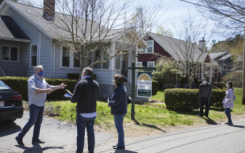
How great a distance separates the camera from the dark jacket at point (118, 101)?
5.50 metres

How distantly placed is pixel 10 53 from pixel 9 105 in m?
11.4

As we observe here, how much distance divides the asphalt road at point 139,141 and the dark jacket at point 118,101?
0.93m

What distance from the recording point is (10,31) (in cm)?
1631

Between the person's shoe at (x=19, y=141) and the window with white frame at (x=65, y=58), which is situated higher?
the window with white frame at (x=65, y=58)

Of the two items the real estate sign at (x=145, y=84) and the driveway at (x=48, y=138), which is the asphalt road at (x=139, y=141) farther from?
the real estate sign at (x=145, y=84)

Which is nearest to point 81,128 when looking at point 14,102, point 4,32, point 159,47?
point 14,102

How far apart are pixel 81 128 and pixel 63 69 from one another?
39.8 feet

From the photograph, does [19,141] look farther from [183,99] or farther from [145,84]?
[183,99]

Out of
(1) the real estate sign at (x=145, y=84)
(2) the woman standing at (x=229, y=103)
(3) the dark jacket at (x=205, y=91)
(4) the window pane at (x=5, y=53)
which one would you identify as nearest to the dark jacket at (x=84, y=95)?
(1) the real estate sign at (x=145, y=84)

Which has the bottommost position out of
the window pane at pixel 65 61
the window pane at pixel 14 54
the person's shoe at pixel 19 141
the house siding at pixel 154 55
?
the person's shoe at pixel 19 141

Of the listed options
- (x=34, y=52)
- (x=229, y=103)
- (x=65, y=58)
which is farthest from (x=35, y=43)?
(x=229, y=103)

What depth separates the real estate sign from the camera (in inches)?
362

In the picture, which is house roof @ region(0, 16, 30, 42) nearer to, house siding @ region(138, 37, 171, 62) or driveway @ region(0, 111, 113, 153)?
driveway @ region(0, 111, 113, 153)

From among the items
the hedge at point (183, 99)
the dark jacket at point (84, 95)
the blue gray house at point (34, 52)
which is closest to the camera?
the dark jacket at point (84, 95)
